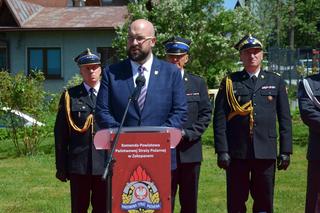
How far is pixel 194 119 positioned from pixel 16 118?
25.4 feet

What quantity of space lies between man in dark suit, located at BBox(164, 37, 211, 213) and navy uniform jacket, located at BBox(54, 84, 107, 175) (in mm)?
748

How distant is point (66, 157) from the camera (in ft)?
19.2

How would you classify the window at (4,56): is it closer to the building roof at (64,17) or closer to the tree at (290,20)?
the building roof at (64,17)

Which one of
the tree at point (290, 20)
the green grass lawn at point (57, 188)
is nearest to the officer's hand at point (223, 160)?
the green grass lawn at point (57, 188)

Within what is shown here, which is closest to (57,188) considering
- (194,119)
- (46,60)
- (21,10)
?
(194,119)

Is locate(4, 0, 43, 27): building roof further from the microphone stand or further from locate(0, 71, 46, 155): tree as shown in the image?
the microphone stand

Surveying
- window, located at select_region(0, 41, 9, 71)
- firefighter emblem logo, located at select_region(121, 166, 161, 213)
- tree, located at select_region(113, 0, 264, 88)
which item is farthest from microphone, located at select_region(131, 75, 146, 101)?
window, located at select_region(0, 41, 9, 71)

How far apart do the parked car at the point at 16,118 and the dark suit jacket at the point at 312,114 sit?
855 cm

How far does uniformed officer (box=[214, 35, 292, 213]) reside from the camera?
19.1 ft

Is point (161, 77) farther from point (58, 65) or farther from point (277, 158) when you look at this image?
point (58, 65)

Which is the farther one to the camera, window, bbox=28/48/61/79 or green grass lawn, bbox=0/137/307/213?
window, bbox=28/48/61/79

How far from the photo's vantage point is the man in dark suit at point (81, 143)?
228 inches

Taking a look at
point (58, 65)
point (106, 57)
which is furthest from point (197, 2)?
point (58, 65)

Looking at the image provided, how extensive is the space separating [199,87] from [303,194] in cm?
315
